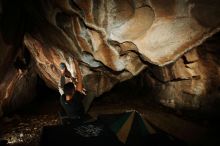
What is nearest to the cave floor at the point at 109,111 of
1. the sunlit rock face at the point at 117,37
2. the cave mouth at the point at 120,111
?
the cave mouth at the point at 120,111

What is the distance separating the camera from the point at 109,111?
31.5 feet

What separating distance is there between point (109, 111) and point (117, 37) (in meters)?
3.45

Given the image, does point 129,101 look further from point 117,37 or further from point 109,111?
point 117,37

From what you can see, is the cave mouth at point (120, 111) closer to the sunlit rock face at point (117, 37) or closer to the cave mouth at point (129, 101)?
the cave mouth at point (129, 101)

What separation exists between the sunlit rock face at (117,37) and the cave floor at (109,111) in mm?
719

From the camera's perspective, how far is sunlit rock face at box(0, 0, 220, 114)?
6098 mm

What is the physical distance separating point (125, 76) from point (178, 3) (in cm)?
349

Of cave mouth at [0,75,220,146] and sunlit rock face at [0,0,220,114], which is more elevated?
sunlit rock face at [0,0,220,114]

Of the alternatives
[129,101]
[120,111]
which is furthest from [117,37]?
[129,101]

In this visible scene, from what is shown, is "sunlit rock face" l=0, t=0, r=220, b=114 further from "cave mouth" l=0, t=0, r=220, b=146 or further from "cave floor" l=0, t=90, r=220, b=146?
"cave floor" l=0, t=90, r=220, b=146

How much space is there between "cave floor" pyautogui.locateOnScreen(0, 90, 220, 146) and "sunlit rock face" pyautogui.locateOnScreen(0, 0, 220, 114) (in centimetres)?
72

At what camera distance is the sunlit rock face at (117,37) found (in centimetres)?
610

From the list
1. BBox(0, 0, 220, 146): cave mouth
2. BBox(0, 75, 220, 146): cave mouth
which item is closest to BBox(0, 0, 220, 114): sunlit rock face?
BBox(0, 0, 220, 146): cave mouth

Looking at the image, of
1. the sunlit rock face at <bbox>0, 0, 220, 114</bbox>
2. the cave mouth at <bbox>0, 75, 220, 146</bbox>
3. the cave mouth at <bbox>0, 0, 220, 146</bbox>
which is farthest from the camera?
the cave mouth at <bbox>0, 75, 220, 146</bbox>
